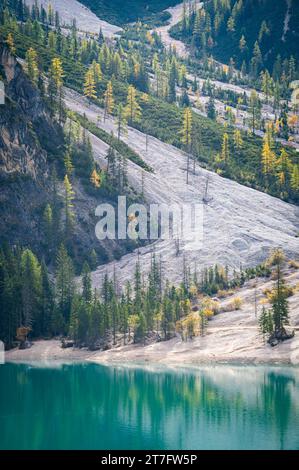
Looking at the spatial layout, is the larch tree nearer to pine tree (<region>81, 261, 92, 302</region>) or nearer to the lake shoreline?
pine tree (<region>81, 261, 92, 302</region>)

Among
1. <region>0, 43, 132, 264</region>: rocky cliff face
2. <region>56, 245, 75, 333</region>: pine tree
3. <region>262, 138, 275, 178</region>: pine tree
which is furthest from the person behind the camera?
<region>262, 138, 275, 178</region>: pine tree

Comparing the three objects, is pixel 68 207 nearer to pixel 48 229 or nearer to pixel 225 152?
pixel 48 229

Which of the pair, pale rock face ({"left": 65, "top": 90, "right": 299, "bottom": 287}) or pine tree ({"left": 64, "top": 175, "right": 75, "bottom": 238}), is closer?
pale rock face ({"left": 65, "top": 90, "right": 299, "bottom": 287})

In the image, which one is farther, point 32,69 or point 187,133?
point 187,133

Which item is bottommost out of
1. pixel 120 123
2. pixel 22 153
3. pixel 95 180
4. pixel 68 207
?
pixel 68 207

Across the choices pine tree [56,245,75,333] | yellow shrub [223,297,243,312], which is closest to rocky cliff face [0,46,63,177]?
pine tree [56,245,75,333]

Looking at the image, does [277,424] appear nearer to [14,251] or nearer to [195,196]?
[14,251]

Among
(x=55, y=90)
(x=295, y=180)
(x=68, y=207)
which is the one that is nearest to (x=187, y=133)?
(x=295, y=180)

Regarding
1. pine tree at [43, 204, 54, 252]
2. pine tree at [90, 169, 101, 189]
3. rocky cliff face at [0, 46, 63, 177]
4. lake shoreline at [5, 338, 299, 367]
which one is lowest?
lake shoreline at [5, 338, 299, 367]

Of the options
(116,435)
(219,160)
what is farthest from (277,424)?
(219,160)
